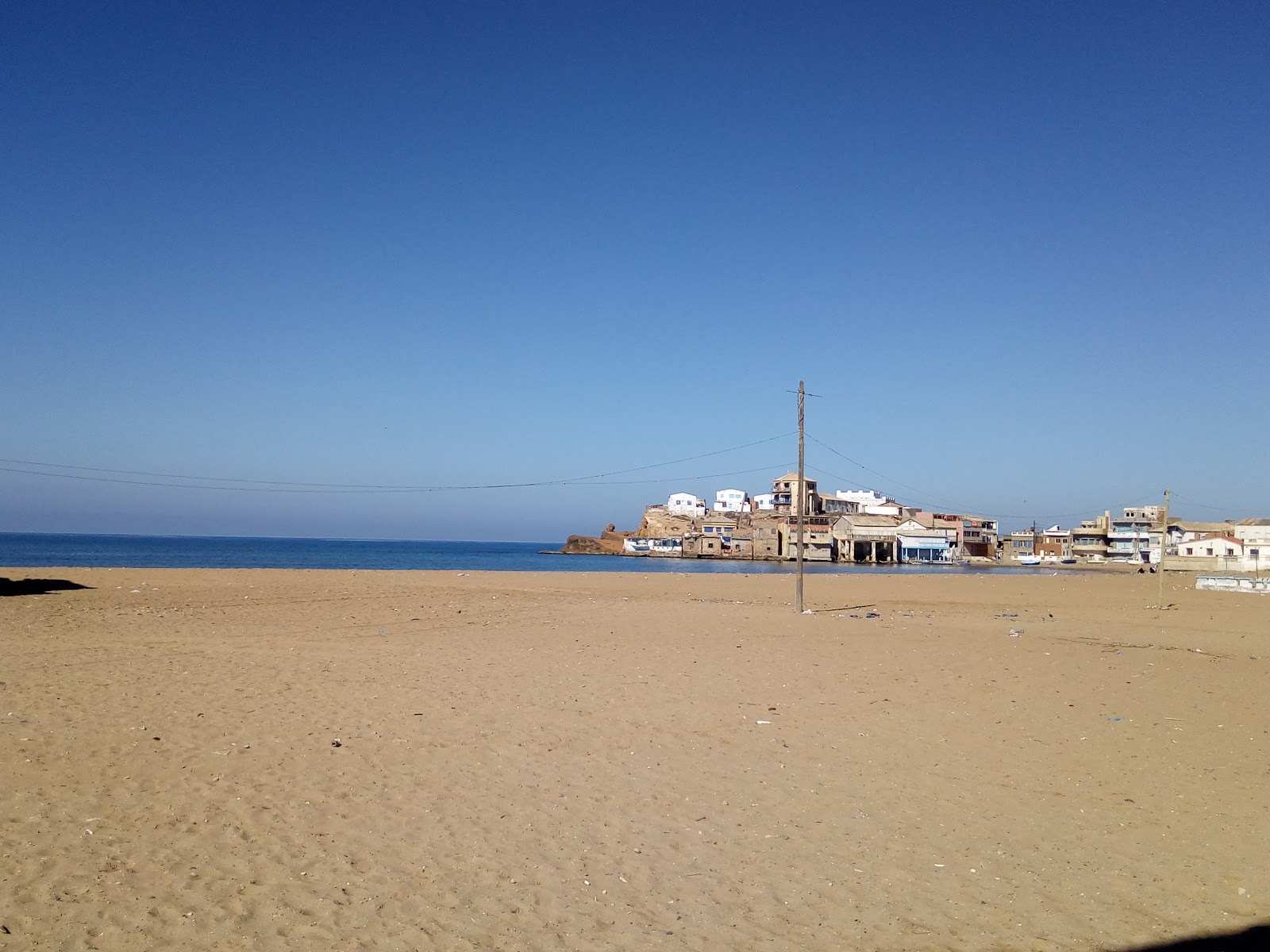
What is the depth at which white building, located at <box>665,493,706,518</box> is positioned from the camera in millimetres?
150750

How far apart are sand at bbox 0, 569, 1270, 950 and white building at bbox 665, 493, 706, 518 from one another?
13584cm

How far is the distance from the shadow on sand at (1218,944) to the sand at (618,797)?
0.09 meters

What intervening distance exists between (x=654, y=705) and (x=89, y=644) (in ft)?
33.4

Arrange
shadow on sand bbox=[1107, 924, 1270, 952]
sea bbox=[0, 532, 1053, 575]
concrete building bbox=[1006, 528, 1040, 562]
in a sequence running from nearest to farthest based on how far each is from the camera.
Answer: shadow on sand bbox=[1107, 924, 1270, 952], sea bbox=[0, 532, 1053, 575], concrete building bbox=[1006, 528, 1040, 562]

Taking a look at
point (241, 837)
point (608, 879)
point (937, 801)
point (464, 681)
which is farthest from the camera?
point (464, 681)

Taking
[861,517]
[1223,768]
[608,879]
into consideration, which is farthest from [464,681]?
[861,517]

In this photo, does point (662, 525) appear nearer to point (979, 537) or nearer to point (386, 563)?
point (979, 537)

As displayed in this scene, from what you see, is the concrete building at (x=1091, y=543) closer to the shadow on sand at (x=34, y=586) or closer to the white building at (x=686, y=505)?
the white building at (x=686, y=505)

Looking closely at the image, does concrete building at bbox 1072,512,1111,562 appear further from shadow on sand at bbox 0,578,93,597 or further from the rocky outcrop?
shadow on sand at bbox 0,578,93,597

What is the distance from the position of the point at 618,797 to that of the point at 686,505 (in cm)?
14898

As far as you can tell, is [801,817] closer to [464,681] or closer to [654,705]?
[654,705]

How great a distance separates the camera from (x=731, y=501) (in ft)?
519

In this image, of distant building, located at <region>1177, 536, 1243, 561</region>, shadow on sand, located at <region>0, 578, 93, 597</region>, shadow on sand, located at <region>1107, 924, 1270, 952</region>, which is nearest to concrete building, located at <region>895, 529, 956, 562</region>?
distant building, located at <region>1177, 536, 1243, 561</region>

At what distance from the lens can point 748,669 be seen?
13.0 meters
